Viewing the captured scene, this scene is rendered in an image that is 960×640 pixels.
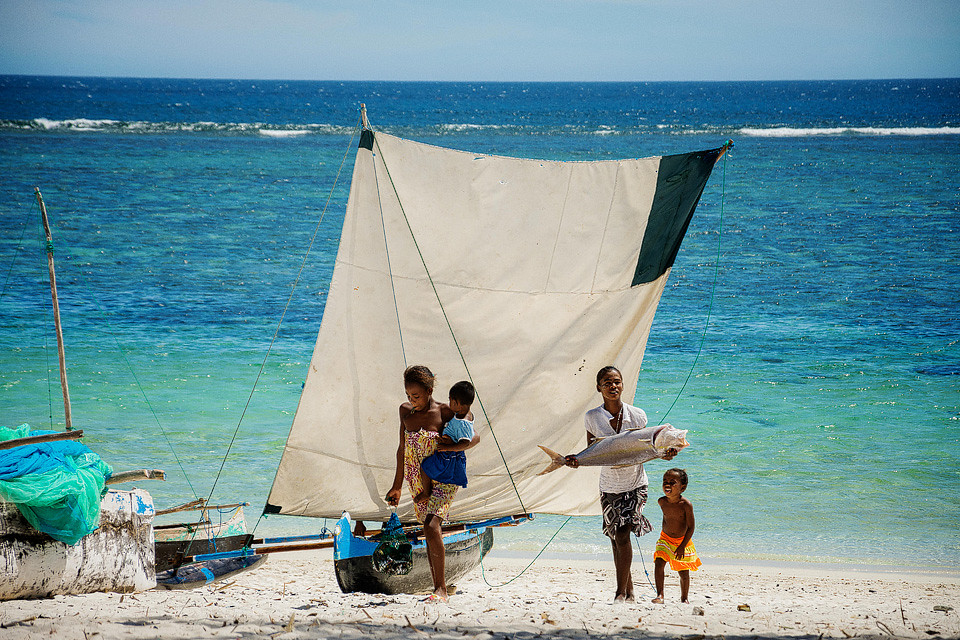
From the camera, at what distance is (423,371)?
4668 mm

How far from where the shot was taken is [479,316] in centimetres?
543

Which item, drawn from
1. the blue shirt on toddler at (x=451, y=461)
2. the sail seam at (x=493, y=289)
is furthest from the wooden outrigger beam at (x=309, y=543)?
the sail seam at (x=493, y=289)

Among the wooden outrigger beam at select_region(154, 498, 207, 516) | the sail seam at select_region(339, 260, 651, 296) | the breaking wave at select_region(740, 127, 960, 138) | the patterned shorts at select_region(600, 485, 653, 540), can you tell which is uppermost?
the breaking wave at select_region(740, 127, 960, 138)

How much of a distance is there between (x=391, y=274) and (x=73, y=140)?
42293 millimetres

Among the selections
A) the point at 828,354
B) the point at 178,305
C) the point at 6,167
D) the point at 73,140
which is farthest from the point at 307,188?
the point at 828,354

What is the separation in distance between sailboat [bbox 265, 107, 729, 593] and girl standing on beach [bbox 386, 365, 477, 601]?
0.99 feet

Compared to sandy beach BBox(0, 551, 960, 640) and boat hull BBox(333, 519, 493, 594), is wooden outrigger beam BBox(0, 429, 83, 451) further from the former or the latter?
boat hull BBox(333, 519, 493, 594)

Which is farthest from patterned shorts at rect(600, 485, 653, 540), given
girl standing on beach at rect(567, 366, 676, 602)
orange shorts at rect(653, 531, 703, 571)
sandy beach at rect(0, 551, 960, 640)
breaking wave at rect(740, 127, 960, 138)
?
breaking wave at rect(740, 127, 960, 138)

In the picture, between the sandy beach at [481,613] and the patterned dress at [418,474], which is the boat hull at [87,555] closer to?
the sandy beach at [481,613]

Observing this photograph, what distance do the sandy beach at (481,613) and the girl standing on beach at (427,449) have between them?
0.26 m

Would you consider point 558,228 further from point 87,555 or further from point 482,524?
point 87,555

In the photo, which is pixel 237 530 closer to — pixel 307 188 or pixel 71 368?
pixel 71 368

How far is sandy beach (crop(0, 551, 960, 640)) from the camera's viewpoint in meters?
4.01

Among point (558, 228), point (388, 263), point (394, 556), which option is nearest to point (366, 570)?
point (394, 556)
